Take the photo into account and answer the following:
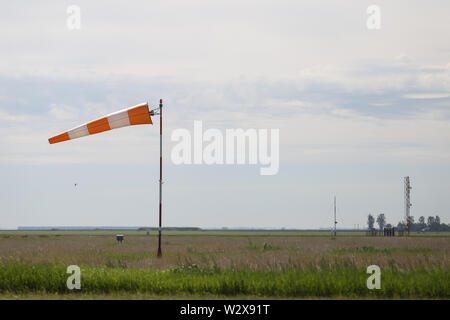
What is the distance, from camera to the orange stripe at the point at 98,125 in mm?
28984

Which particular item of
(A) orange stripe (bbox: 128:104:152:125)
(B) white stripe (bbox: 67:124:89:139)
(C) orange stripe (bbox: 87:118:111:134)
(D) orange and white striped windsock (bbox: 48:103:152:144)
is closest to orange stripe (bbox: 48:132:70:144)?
(D) orange and white striped windsock (bbox: 48:103:152:144)

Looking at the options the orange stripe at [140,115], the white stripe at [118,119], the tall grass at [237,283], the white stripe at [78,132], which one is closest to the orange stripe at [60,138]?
the white stripe at [78,132]

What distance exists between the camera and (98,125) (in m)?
29.1

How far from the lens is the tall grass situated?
18578 mm

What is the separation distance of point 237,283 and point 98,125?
1309 cm

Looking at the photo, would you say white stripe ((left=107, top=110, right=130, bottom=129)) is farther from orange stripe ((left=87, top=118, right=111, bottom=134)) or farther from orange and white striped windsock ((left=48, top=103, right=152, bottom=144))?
orange stripe ((left=87, top=118, right=111, bottom=134))


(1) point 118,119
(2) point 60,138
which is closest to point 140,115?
(1) point 118,119

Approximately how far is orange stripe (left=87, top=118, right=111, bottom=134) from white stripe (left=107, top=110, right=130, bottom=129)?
22 cm

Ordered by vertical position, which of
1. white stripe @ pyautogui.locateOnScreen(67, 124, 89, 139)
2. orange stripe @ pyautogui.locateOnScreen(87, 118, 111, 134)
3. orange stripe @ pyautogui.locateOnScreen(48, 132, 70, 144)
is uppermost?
orange stripe @ pyautogui.locateOnScreen(87, 118, 111, 134)

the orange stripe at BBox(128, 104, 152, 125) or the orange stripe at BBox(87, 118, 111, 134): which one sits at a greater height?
the orange stripe at BBox(128, 104, 152, 125)

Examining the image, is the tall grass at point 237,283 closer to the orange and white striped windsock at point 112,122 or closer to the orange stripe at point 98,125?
the orange and white striped windsock at point 112,122

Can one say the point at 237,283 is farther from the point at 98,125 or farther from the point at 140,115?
the point at 140,115

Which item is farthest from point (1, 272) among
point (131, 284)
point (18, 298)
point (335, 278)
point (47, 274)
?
point (335, 278)

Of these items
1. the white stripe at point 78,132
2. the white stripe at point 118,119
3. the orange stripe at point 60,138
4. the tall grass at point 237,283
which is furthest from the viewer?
the white stripe at point 118,119
